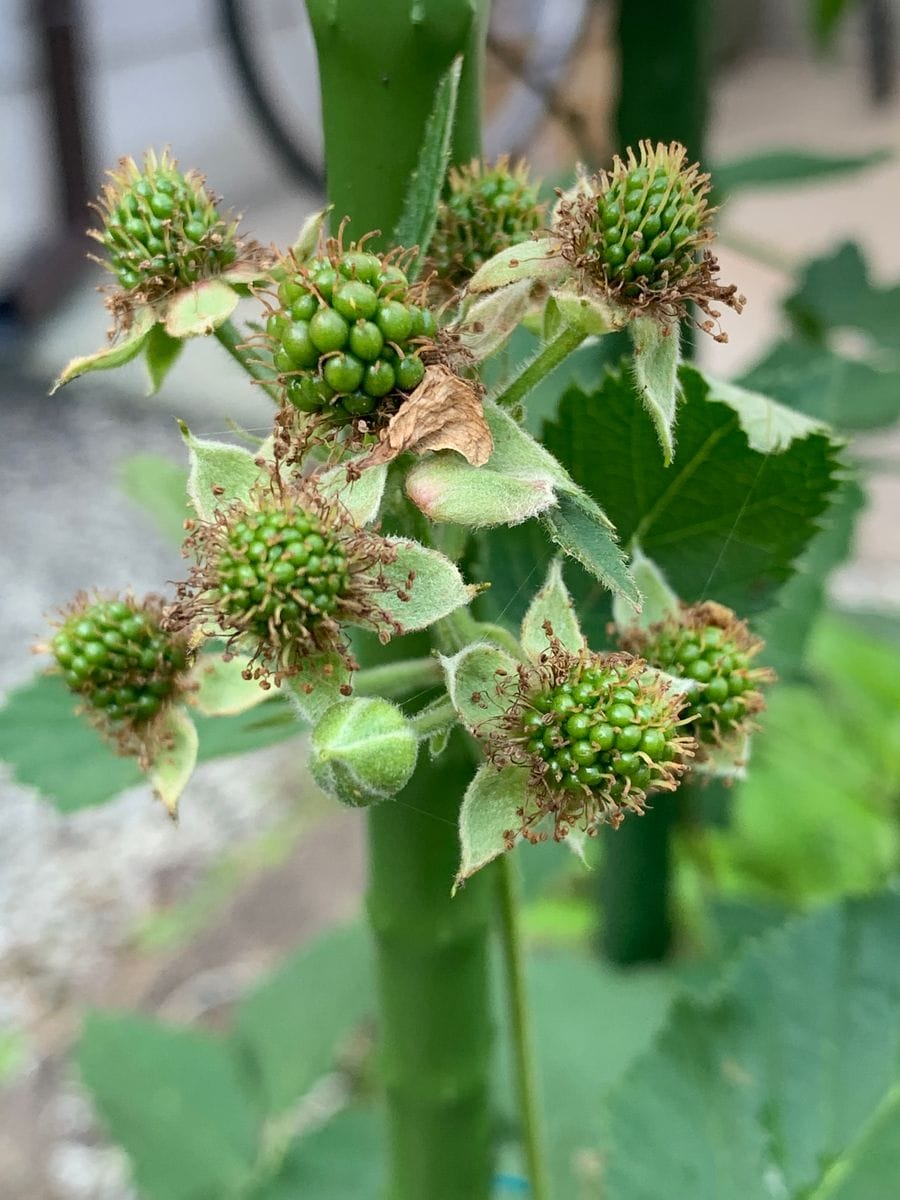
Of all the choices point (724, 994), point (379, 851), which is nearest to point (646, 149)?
point (379, 851)

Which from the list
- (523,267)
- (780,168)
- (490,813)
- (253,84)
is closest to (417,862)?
(490,813)

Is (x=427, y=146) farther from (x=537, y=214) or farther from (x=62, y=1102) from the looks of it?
(x=62, y=1102)

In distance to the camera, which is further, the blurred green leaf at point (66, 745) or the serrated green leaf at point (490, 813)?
the blurred green leaf at point (66, 745)

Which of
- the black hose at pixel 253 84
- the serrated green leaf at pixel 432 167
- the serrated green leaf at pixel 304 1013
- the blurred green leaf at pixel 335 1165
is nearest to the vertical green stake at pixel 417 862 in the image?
the serrated green leaf at pixel 432 167

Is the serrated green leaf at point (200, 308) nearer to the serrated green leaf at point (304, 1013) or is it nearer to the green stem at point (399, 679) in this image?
the green stem at point (399, 679)

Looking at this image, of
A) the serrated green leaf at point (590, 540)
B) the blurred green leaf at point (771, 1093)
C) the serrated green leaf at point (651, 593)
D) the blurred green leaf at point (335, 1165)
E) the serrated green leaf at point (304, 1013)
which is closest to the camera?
the serrated green leaf at point (590, 540)

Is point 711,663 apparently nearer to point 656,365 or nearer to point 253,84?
point 656,365

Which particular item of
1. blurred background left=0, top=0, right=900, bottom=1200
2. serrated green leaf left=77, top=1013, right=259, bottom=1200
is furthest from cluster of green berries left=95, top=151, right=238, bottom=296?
serrated green leaf left=77, top=1013, right=259, bottom=1200
